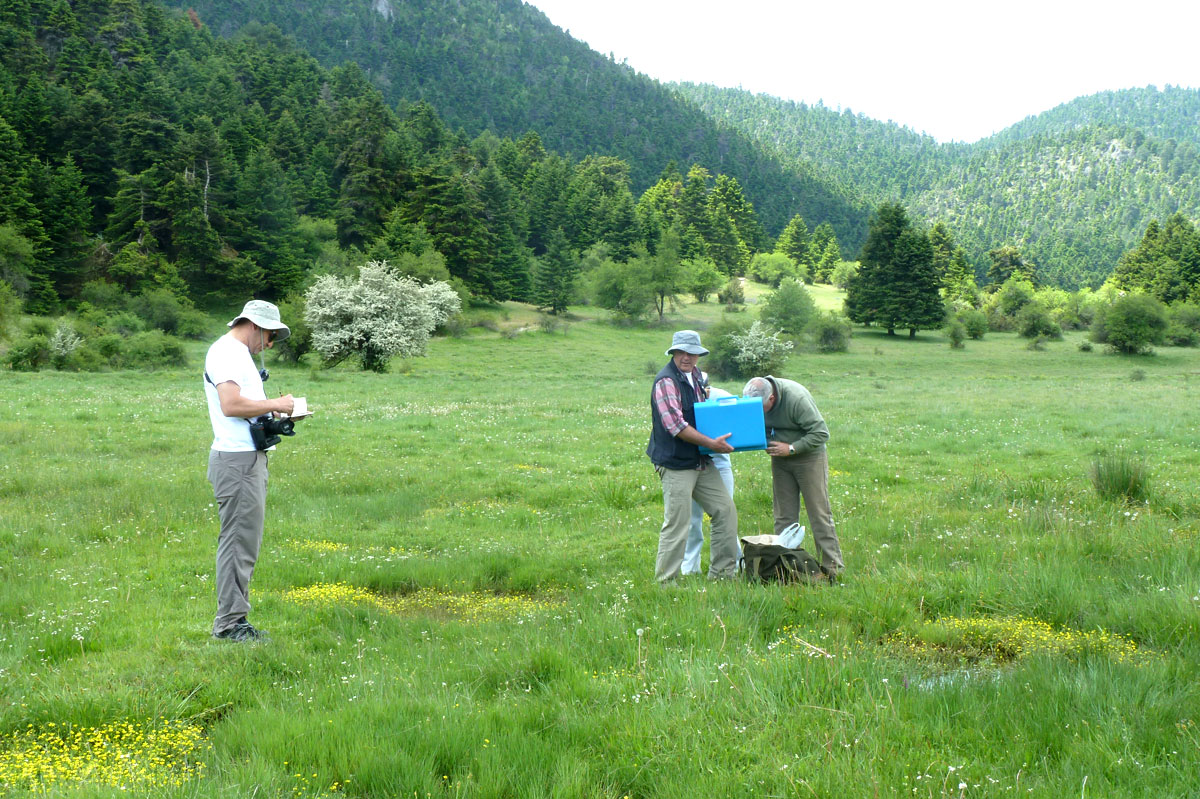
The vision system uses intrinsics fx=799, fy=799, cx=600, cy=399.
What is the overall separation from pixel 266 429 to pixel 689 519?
12.3ft

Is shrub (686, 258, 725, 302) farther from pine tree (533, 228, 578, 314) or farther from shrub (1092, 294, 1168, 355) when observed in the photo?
shrub (1092, 294, 1168, 355)

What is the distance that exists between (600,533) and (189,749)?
6525 mm

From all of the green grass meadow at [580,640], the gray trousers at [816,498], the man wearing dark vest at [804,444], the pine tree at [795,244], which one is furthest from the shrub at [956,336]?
the pine tree at [795,244]

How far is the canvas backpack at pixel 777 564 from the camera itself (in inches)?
279

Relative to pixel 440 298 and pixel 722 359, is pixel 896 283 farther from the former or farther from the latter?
pixel 440 298

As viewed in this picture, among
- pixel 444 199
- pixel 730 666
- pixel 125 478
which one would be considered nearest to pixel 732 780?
pixel 730 666

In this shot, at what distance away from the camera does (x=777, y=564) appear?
23.6 ft

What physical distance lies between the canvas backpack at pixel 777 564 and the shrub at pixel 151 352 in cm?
3792

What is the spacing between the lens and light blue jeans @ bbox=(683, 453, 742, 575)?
796 cm

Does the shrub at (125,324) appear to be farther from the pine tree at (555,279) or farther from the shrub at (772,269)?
the shrub at (772,269)

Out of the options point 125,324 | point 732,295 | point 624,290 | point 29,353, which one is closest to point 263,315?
point 29,353

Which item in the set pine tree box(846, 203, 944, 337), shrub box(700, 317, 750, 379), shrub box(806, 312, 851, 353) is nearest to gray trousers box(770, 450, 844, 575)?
shrub box(700, 317, 750, 379)

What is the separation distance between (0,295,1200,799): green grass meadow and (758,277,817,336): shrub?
49799 millimetres

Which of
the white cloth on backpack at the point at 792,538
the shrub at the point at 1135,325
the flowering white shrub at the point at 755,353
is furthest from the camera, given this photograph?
the shrub at the point at 1135,325
